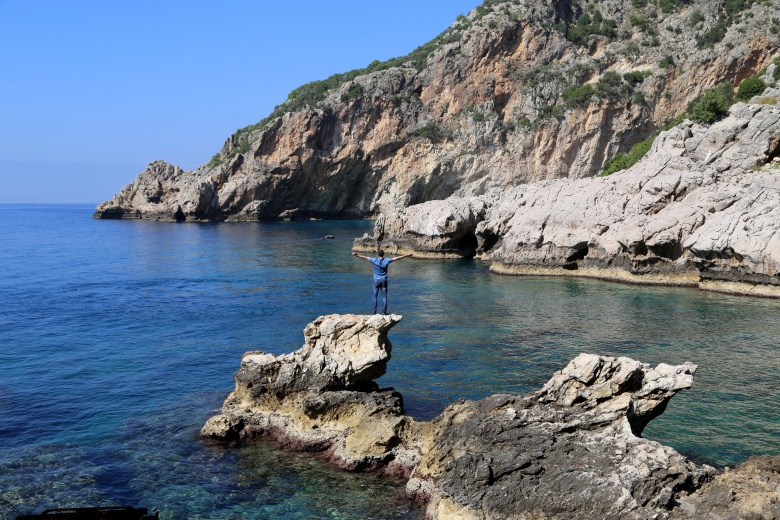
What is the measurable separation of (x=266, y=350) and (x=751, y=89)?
1897 inches

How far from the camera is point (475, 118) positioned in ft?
313

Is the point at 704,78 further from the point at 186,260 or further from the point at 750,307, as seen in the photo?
the point at 186,260

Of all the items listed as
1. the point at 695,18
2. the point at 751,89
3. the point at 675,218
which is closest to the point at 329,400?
the point at 675,218

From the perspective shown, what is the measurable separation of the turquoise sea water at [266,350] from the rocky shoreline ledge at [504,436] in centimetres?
86

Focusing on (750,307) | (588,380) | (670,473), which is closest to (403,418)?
(588,380)

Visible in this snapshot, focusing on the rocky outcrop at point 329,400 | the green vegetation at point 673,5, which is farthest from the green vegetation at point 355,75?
the rocky outcrop at point 329,400

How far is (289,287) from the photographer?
38.2 meters

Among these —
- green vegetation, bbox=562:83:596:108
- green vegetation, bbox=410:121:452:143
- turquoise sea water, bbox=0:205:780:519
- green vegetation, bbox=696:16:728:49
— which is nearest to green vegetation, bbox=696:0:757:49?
green vegetation, bbox=696:16:728:49

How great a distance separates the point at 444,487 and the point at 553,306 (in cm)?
2141

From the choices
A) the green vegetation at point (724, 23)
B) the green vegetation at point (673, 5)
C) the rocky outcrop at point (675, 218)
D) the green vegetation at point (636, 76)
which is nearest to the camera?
the rocky outcrop at point (675, 218)

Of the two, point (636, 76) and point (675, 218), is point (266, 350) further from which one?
point (636, 76)

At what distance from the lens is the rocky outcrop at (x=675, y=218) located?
32.8m

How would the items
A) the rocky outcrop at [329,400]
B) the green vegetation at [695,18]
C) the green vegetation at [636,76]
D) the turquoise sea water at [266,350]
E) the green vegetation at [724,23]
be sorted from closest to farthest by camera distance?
1. the turquoise sea water at [266,350]
2. the rocky outcrop at [329,400]
3. the green vegetation at [724,23]
4. the green vegetation at [695,18]
5. the green vegetation at [636,76]

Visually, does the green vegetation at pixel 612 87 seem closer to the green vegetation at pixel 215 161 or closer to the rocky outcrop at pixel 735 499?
the green vegetation at pixel 215 161
